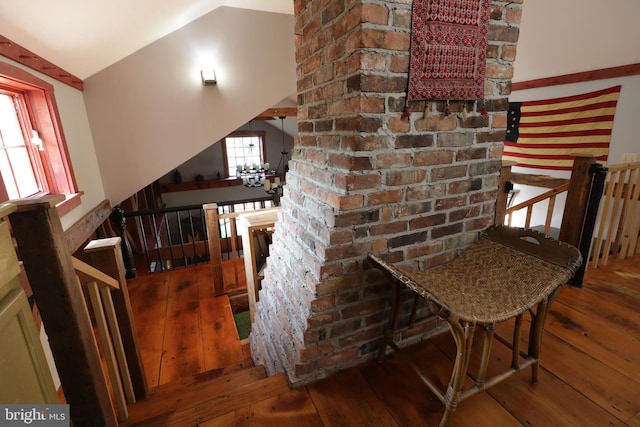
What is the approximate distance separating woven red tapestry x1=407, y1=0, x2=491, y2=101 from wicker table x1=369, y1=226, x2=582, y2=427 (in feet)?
2.28

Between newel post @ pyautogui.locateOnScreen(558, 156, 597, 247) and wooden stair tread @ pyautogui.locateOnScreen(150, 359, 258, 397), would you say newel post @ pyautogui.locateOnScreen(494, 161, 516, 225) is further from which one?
wooden stair tread @ pyautogui.locateOnScreen(150, 359, 258, 397)

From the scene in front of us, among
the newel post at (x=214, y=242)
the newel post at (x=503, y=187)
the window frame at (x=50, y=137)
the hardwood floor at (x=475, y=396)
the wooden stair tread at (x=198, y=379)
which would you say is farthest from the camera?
the newel post at (x=214, y=242)

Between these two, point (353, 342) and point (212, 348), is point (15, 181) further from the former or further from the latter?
point (353, 342)

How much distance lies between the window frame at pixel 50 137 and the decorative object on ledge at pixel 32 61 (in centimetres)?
8

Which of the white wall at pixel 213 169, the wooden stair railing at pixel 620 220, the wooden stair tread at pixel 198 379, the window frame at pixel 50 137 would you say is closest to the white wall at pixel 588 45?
the wooden stair railing at pixel 620 220

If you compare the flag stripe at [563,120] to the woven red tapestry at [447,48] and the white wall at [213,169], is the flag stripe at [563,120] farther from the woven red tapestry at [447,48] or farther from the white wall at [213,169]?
the white wall at [213,169]

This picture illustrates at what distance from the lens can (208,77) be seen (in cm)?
330

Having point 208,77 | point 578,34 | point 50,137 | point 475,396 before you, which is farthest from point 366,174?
point 578,34

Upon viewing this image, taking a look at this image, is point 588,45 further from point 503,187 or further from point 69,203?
point 69,203

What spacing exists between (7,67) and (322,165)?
6.47ft

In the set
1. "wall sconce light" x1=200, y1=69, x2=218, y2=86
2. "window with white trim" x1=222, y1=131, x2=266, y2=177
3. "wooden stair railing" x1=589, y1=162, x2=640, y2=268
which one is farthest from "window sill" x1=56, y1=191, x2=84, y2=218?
"window with white trim" x1=222, y1=131, x2=266, y2=177

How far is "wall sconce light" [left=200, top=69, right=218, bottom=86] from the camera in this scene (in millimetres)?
3287

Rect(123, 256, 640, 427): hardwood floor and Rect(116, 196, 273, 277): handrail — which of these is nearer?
Rect(123, 256, 640, 427): hardwood floor

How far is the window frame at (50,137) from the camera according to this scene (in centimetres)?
221
